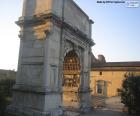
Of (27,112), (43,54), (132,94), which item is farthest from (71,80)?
(27,112)

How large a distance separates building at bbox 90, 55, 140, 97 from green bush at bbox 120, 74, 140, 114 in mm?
11850

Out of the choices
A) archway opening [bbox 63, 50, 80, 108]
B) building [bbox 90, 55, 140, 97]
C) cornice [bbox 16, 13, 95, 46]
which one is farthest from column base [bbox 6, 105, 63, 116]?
building [bbox 90, 55, 140, 97]

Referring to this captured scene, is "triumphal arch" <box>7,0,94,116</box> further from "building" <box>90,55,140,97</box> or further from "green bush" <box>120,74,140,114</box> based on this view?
"building" <box>90,55,140,97</box>

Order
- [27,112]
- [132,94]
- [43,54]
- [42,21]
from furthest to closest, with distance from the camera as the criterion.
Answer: [132,94], [42,21], [43,54], [27,112]

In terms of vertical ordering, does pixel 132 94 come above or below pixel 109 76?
below

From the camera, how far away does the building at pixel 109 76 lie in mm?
27558

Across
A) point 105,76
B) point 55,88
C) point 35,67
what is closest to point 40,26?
point 35,67

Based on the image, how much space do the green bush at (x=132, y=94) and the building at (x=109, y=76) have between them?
1185 centimetres

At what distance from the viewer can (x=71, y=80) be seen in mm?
16766

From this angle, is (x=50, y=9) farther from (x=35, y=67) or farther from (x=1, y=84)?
(x=1, y=84)

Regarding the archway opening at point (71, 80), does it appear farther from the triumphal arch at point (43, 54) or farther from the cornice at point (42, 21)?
the cornice at point (42, 21)

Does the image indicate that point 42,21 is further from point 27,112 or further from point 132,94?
point 132,94

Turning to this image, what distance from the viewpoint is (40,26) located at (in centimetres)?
1205

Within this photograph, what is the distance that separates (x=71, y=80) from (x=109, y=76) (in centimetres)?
1297
